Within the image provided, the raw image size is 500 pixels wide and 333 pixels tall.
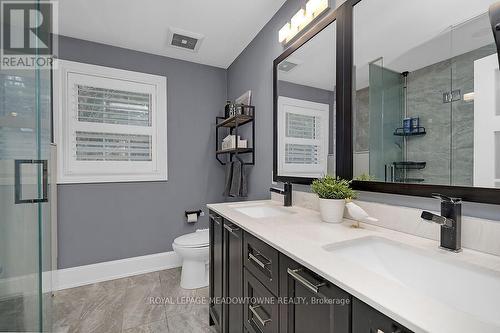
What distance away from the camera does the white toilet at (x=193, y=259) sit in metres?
2.06

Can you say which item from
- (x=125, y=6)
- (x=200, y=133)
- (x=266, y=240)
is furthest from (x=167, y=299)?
(x=125, y=6)

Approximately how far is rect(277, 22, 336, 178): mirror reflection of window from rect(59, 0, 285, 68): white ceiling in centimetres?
57

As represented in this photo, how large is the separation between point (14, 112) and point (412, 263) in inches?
58.4

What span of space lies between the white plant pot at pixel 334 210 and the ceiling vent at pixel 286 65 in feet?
3.49

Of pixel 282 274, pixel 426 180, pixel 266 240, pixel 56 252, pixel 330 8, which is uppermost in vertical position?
pixel 330 8

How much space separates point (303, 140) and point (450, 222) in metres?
0.98

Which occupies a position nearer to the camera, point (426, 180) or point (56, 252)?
point (426, 180)

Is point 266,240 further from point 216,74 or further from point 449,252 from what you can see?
point 216,74

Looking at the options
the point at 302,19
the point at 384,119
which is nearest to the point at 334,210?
the point at 384,119

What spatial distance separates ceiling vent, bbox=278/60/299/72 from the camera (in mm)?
1727

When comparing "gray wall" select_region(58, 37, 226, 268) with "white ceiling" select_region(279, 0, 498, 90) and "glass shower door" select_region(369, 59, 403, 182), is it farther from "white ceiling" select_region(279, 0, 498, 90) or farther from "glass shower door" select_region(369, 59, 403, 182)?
"glass shower door" select_region(369, 59, 403, 182)

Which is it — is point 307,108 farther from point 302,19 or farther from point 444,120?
point 444,120

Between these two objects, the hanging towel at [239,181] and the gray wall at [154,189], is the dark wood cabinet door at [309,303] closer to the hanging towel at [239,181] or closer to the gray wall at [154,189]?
the hanging towel at [239,181]

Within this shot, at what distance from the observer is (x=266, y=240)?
92cm
